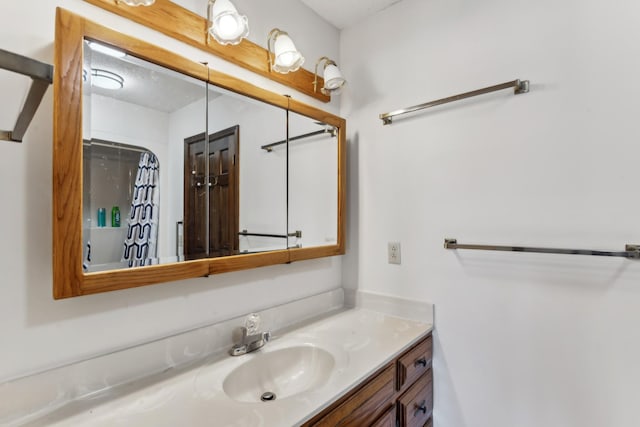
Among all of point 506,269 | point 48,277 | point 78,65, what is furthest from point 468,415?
point 78,65

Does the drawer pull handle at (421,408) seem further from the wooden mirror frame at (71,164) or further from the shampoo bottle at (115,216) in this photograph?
the shampoo bottle at (115,216)

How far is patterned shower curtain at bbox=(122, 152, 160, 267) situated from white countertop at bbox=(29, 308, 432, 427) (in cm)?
37

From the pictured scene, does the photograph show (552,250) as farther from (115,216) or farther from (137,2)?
(137,2)

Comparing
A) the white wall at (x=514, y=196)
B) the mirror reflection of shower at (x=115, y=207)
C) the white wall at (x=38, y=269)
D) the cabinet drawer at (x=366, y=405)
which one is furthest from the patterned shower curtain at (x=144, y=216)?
the white wall at (x=514, y=196)

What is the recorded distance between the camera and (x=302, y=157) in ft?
5.12

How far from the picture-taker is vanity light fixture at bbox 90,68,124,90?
0.89m

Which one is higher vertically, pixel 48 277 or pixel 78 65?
pixel 78 65

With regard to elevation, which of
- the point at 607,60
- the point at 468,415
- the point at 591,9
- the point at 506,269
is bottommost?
the point at 468,415

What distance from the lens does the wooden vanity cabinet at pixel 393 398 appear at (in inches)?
37.2

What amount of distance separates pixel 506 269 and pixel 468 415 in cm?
66

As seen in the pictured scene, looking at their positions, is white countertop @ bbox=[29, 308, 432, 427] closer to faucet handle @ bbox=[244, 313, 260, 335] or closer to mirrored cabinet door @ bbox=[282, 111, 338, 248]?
faucet handle @ bbox=[244, 313, 260, 335]

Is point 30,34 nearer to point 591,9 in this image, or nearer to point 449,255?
point 449,255

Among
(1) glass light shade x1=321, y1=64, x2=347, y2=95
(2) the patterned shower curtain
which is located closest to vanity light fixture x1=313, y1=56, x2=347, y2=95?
(1) glass light shade x1=321, y1=64, x2=347, y2=95

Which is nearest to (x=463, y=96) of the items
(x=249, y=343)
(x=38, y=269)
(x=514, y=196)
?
(x=514, y=196)
